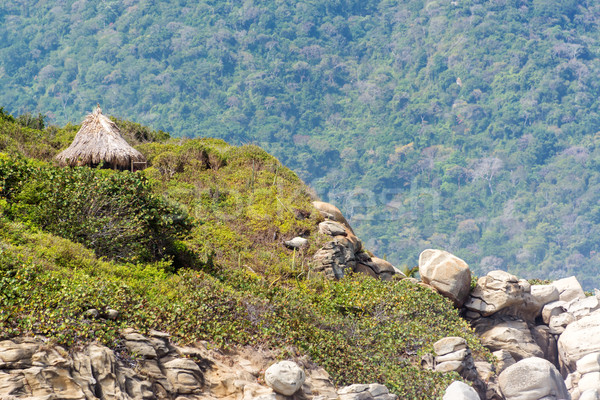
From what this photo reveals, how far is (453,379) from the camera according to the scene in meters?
12.3

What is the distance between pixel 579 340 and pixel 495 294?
2301 mm

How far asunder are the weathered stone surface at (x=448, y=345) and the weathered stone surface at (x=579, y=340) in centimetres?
508

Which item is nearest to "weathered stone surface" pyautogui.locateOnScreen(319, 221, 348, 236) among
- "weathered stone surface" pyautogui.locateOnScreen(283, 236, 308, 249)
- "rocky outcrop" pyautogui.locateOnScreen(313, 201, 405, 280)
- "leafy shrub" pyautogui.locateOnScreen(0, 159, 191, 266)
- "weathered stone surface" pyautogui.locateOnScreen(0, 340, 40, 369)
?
"rocky outcrop" pyautogui.locateOnScreen(313, 201, 405, 280)

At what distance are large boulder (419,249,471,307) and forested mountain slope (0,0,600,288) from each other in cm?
7597

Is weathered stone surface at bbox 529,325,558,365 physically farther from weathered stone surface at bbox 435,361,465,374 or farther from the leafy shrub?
the leafy shrub

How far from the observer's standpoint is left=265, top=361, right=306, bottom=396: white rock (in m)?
9.72

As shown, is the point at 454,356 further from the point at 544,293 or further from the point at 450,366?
the point at 544,293

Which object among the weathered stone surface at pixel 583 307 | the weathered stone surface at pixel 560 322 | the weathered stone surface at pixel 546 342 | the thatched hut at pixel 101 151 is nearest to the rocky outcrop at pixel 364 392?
the weathered stone surface at pixel 546 342

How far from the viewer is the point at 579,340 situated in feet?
55.7

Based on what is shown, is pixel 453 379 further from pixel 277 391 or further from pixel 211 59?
pixel 211 59

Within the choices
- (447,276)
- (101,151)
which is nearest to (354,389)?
(447,276)

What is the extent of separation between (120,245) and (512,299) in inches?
408

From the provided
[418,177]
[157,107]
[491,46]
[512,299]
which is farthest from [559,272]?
[512,299]

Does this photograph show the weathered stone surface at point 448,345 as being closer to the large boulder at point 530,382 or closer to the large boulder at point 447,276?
the large boulder at point 530,382
